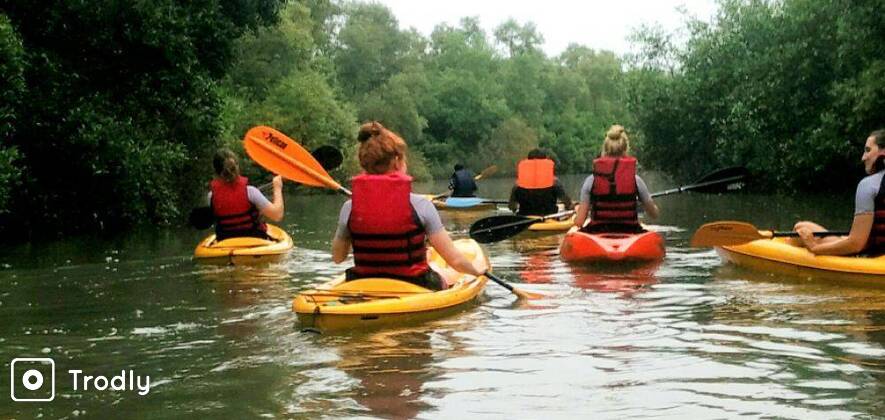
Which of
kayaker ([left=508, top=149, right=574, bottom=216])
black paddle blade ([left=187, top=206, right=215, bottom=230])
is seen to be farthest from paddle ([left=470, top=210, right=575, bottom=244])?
kayaker ([left=508, top=149, right=574, bottom=216])

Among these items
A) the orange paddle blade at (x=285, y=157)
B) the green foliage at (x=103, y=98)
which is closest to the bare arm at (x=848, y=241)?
the orange paddle blade at (x=285, y=157)

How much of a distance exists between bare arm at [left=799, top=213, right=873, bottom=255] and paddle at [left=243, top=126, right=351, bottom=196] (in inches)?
151

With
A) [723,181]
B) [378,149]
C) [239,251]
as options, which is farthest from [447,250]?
[723,181]

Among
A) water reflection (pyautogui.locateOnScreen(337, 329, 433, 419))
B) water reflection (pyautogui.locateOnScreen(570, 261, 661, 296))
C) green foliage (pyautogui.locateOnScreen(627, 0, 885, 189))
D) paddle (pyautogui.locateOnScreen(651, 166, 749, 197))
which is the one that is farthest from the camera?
green foliage (pyautogui.locateOnScreen(627, 0, 885, 189))

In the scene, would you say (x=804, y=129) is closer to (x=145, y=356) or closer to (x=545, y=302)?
(x=545, y=302)

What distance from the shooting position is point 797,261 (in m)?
8.42

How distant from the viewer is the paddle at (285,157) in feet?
30.1

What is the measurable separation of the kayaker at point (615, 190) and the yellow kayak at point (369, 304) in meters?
3.02

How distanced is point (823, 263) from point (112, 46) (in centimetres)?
1170

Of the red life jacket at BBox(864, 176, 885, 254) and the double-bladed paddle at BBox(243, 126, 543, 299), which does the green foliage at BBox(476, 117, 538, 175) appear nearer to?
the double-bladed paddle at BBox(243, 126, 543, 299)

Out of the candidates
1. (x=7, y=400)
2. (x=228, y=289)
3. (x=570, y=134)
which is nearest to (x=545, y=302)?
(x=228, y=289)

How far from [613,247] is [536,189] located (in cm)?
447

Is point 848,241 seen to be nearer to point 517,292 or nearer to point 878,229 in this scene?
point 878,229

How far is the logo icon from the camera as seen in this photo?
482 centimetres
